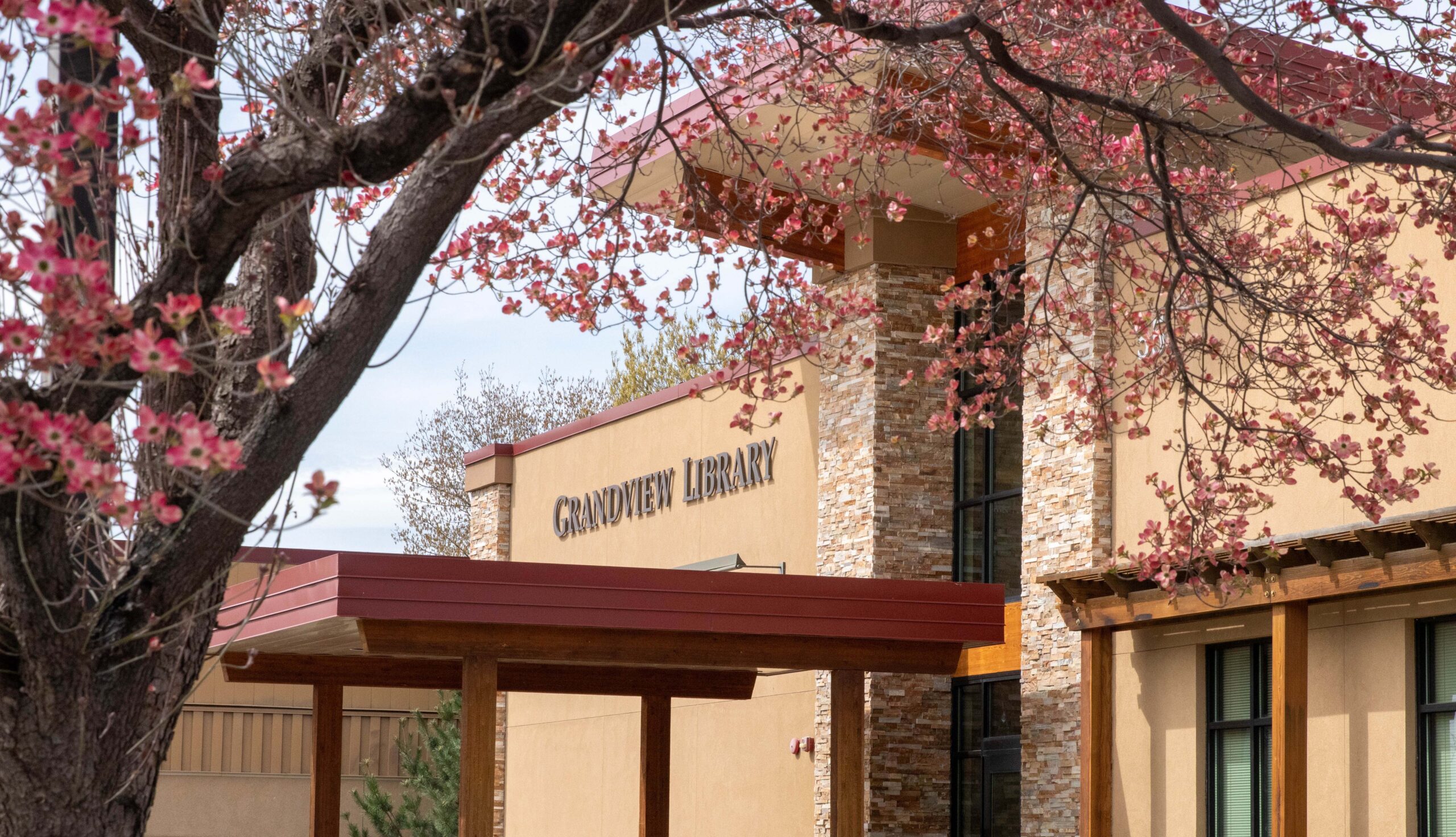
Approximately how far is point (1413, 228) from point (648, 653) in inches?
249

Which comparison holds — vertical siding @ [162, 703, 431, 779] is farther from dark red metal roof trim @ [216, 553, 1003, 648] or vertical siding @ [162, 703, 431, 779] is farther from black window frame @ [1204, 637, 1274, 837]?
black window frame @ [1204, 637, 1274, 837]

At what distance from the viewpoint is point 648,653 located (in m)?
13.6

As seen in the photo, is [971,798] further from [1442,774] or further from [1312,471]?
[1442,774]

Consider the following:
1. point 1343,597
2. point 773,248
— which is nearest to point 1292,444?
point 1343,597

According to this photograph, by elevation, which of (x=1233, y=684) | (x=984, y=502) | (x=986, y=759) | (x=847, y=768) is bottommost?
(x=986, y=759)

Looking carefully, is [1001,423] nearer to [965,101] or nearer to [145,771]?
[965,101]

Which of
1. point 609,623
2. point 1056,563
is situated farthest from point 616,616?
point 1056,563

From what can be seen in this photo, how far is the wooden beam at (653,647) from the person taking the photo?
42.1 ft

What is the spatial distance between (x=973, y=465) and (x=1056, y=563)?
2.29 metres

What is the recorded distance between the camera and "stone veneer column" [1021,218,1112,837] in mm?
14008

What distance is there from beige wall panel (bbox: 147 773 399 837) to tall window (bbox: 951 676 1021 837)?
12.9m

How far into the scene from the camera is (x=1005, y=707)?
15812 millimetres

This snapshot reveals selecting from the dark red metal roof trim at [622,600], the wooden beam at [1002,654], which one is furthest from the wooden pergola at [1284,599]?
the wooden beam at [1002,654]

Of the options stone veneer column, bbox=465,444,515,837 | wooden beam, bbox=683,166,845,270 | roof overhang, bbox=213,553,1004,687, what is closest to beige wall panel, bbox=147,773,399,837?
stone veneer column, bbox=465,444,515,837
